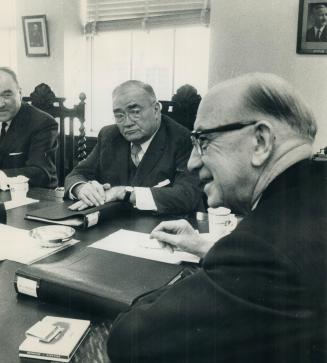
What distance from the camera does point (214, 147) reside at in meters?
0.93

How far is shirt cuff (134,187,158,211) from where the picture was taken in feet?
6.17

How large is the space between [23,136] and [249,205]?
220cm

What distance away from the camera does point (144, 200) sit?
6.23ft

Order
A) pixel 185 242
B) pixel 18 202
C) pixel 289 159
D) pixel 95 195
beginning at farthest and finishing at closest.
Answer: pixel 18 202, pixel 95 195, pixel 185 242, pixel 289 159

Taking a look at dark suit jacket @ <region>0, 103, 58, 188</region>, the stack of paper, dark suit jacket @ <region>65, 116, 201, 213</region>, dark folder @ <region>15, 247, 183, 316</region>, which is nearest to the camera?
the stack of paper

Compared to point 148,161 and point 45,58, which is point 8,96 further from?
point 45,58

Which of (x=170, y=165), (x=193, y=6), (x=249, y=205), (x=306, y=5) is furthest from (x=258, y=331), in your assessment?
(x=193, y=6)

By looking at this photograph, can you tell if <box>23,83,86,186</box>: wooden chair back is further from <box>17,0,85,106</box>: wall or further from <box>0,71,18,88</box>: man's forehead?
<box>17,0,85,106</box>: wall

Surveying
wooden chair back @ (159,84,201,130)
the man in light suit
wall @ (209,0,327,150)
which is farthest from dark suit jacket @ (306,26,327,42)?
wooden chair back @ (159,84,201,130)

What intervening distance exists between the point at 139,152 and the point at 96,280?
4.79 ft

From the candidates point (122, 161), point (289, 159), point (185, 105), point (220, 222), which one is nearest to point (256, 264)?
point (289, 159)

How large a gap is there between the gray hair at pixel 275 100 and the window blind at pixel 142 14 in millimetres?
3069

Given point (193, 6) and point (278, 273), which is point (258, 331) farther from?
point (193, 6)

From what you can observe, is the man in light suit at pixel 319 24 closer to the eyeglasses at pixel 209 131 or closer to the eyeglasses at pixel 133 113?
the eyeglasses at pixel 133 113
